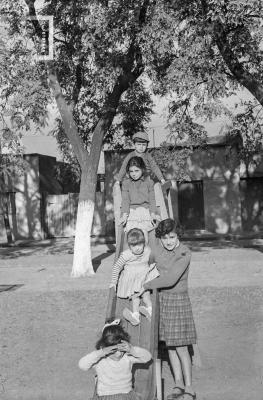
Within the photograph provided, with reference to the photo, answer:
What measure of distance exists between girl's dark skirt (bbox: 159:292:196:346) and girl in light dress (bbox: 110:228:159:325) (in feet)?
1.53

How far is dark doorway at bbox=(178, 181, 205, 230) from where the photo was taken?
2819 cm

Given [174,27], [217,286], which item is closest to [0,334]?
[217,286]

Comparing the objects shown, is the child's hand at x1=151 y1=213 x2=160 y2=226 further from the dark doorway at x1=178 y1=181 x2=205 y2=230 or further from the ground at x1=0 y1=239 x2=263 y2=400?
the dark doorway at x1=178 y1=181 x2=205 y2=230

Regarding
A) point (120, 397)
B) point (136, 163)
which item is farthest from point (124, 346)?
point (136, 163)

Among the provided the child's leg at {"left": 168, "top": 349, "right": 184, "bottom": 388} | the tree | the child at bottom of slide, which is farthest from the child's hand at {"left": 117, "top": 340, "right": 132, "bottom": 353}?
the tree

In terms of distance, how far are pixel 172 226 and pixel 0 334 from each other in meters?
4.38

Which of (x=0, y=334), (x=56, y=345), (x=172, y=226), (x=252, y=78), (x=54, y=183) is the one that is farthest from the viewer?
(x=54, y=183)

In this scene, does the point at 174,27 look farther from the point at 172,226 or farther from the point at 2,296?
the point at 172,226

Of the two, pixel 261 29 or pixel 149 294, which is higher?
pixel 261 29

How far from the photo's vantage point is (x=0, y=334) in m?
8.80

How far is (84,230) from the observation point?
14758 mm

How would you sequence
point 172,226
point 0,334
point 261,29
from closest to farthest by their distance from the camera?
1. point 172,226
2. point 0,334
3. point 261,29

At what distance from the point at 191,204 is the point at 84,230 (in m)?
14.0

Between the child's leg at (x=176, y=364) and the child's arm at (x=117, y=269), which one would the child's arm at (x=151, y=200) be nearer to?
the child's arm at (x=117, y=269)
